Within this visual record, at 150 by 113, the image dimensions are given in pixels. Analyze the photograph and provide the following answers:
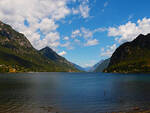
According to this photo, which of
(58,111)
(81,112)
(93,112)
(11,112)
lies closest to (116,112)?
(93,112)

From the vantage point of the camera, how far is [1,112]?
150ft

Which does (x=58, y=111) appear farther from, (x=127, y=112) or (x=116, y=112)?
(x=127, y=112)

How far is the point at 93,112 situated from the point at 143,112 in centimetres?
1314

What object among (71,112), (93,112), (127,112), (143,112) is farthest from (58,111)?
(143,112)

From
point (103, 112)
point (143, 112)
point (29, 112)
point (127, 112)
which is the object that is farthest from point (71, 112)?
point (143, 112)

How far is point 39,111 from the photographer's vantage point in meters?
46.6

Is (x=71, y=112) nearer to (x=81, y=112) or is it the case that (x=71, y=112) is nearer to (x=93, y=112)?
(x=81, y=112)

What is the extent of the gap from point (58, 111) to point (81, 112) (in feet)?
22.4

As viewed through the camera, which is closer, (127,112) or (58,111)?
(127,112)

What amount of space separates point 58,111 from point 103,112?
1294 centimetres

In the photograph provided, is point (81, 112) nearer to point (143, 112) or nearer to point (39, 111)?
point (39, 111)

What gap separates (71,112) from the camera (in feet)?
151

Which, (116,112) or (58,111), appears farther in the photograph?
(58,111)

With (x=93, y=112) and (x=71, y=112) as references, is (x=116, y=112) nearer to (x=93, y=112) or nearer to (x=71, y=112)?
(x=93, y=112)
